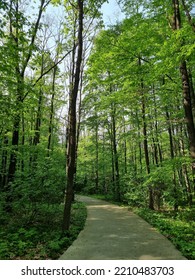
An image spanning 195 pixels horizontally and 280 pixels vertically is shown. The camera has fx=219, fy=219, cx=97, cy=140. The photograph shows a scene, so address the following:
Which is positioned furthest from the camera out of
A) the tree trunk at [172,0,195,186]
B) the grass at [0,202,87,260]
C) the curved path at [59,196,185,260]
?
the tree trunk at [172,0,195,186]

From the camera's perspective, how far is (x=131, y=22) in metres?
9.04

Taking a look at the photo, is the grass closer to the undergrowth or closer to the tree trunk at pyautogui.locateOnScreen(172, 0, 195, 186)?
the undergrowth

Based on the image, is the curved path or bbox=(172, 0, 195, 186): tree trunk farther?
bbox=(172, 0, 195, 186): tree trunk

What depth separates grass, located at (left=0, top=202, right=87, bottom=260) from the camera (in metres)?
5.01

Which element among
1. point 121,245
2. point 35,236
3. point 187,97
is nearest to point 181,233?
point 121,245

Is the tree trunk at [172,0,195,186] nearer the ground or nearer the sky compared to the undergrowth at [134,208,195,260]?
nearer the sky

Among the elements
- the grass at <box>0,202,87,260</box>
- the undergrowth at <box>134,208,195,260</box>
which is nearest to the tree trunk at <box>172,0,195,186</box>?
the undergrowth at <box>134,208,195,260</box>

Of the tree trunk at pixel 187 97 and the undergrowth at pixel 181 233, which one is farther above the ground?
the tree trunk at pixel 187 97

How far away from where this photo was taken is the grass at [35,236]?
501 centimetres

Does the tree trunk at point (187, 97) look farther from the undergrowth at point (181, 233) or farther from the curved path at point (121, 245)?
the curved path at point (121, 245)

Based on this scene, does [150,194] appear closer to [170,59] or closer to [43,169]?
[43,169]

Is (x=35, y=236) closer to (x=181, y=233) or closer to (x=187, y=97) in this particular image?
(x=181, y=233)

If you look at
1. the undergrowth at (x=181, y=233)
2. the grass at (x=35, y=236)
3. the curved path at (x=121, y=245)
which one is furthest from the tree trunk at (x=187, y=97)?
the grass at (x=35, y=236)
